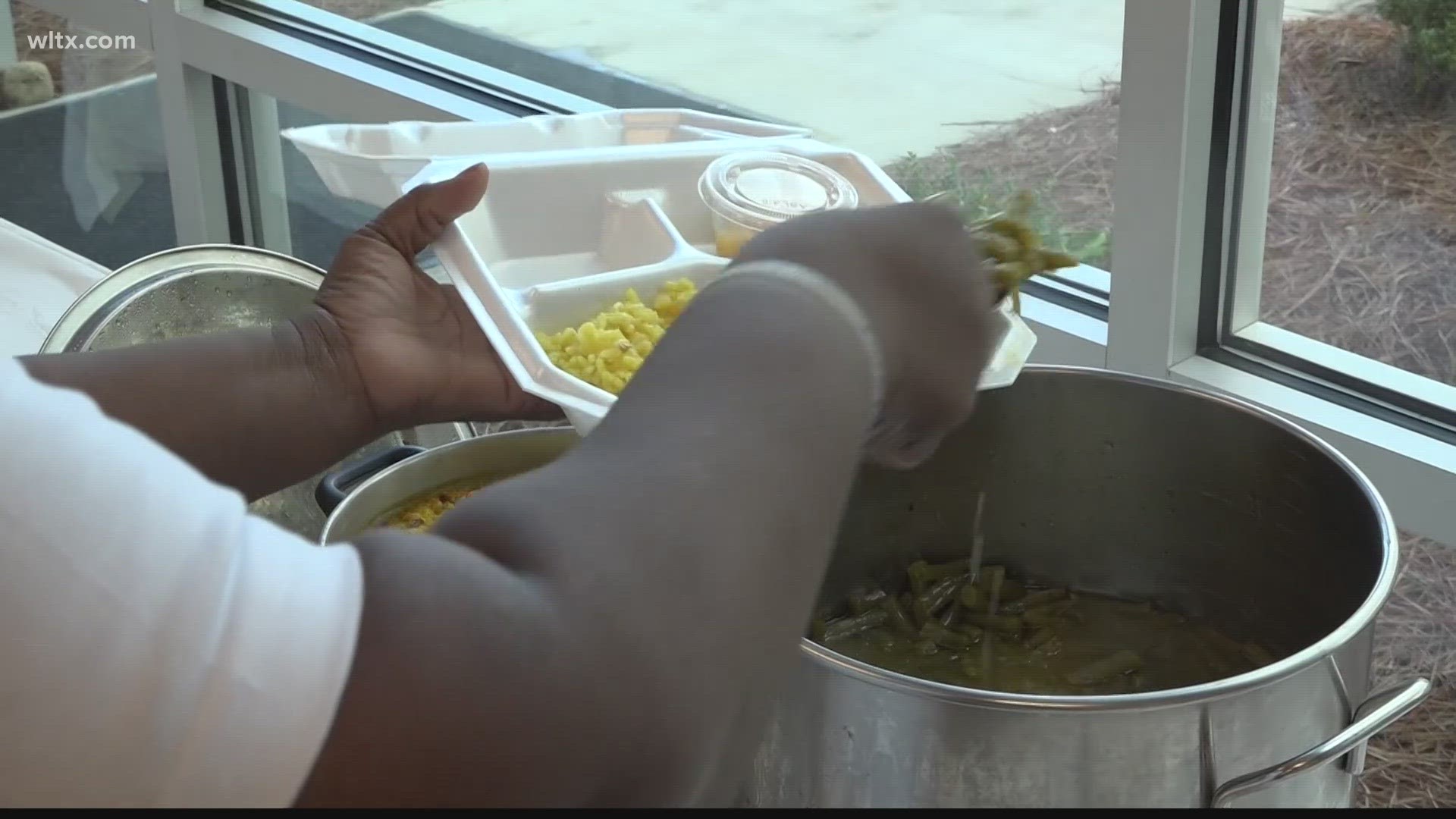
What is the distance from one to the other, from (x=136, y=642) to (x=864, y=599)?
57 cm

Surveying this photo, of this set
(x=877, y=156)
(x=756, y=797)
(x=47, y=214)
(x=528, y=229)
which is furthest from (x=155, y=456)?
(x=47, y=214)

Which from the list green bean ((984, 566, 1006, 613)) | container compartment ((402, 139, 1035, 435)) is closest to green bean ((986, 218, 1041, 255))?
container compartment ((402, 139, 1035, 435))

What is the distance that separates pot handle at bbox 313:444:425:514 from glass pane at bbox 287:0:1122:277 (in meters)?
0.41

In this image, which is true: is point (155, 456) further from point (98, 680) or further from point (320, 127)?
point (320, 127)

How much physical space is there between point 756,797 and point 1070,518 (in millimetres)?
302

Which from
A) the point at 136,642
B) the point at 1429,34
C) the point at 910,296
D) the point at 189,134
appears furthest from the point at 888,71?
the point at 136,642

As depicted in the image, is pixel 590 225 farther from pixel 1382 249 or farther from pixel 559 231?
pixel 1382 249

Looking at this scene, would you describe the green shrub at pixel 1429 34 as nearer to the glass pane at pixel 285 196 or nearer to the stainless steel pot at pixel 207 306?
the stainless steel pot at pixel 207 306

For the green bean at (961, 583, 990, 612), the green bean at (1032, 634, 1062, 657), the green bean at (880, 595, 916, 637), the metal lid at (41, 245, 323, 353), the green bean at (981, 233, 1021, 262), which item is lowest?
the green bean at (1032, 634, 1062, 657)

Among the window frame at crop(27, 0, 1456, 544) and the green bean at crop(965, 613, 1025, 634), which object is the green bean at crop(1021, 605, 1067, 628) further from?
the window frame at crop(27, 0, 1456, 544)

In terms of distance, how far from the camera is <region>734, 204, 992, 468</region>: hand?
1.61ft

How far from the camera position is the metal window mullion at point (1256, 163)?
0.94 metres

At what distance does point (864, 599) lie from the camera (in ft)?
2.85

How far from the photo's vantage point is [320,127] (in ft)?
3.09
